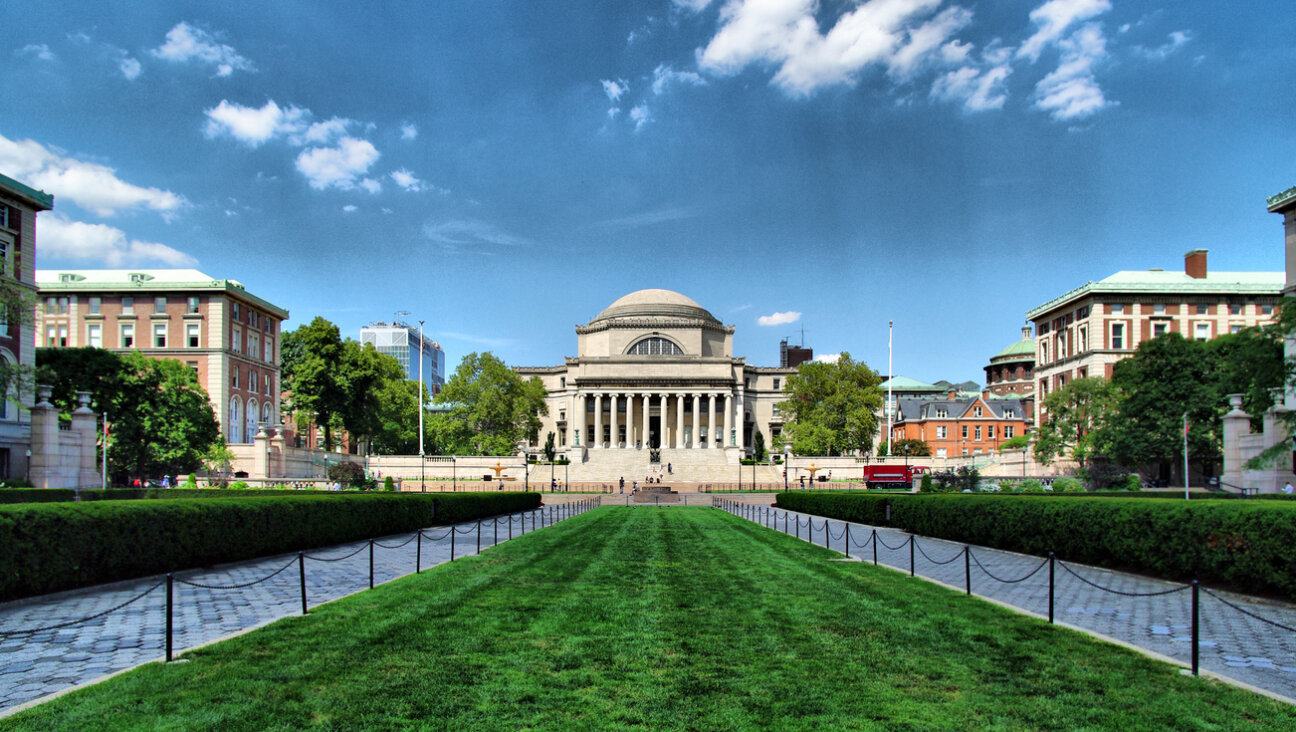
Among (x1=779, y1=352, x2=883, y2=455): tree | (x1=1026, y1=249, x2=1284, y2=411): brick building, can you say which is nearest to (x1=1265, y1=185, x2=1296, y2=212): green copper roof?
(x1=1026, y1=249, x2=1284, y2=411): brick building

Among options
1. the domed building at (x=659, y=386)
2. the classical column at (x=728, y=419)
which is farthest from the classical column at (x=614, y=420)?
the classical column at (x=728, y=419)

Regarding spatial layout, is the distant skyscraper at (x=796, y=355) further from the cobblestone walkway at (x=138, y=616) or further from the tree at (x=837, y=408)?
the cobblestone walkway at (x=138, y=616)

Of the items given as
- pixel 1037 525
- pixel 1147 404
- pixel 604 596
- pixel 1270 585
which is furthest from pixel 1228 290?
pixel 604 596

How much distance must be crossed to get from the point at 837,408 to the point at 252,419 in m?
57.5

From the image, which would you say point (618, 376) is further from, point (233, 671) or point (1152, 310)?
point (233, 671)

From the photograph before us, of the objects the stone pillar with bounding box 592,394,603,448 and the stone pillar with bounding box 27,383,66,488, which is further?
the stone pillar with bounding box 592,394,603,448

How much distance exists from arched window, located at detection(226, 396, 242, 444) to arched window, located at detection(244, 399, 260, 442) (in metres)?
1.12

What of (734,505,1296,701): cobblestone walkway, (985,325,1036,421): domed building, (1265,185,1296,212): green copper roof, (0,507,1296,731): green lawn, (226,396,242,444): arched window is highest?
(1265,185,1296,212): green copper roof

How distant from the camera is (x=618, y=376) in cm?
10262

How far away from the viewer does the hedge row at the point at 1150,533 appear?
13516 mm

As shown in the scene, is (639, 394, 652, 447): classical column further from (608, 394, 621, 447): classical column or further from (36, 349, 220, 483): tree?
(36, 349, 220, 483): tree

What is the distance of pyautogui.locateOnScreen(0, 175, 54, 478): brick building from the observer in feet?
149

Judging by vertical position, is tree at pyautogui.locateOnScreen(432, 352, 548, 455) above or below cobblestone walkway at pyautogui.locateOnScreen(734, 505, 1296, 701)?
above

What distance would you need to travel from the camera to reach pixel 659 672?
830 cm
